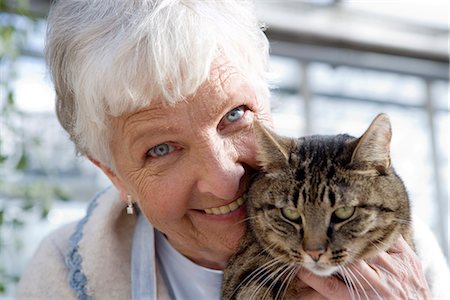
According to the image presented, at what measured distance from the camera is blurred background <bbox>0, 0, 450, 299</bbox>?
2.94 m

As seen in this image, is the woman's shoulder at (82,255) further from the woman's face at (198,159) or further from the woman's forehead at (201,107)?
the woman's forehead at (201,107)

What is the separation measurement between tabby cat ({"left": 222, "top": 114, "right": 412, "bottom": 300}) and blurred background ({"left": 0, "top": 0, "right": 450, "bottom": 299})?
1240mm

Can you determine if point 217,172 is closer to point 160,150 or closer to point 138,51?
point 160,150

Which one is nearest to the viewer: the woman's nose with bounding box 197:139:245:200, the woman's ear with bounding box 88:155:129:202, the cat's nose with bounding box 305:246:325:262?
the cat's nose with bounding box 305:246:325:262

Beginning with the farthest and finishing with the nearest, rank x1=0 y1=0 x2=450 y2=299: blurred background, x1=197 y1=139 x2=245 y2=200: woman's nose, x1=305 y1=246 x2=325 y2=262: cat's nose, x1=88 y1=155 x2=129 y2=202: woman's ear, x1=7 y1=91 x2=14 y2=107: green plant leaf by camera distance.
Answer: x1=0 y1=0 x2=450 y2=299: blurred background → x1=7 y1=91 x2=14 y2=107: green plant leaf → x1=88 y1=155 x2=129 y2=202: woman's ear → x1=197 y1=139 x2=245 y2=200: woman's nose → x1=305 y1=246 x2=325 y2=262: cat's nose

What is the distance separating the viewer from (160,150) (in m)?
1.47

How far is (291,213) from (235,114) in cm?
26

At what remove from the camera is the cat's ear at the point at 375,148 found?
128 centimetres

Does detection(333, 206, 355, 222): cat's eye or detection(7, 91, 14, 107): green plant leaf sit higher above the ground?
detection(7, 91, 14, 107): green plant leaf

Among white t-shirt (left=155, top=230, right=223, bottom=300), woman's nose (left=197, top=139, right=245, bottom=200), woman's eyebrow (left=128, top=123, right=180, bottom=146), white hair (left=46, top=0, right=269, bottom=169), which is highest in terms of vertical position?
white hair (left=46, top=0, right=269, bottom=169)

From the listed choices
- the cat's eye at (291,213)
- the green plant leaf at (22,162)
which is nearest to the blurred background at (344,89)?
the green plant leaf at (22,162)

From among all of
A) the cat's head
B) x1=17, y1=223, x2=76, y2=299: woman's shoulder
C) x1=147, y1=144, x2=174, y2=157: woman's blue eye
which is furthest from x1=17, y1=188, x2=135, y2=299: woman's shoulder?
the cat's head

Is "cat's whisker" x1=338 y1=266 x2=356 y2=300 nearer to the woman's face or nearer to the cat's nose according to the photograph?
the cat's nose

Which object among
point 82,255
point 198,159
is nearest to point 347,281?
point 198,159
